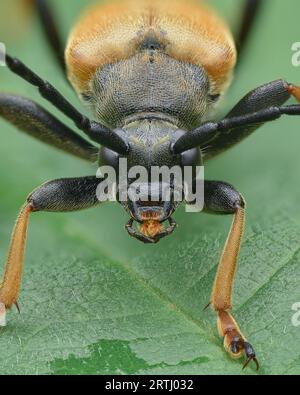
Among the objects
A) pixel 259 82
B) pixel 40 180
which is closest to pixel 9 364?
pixel 40 180

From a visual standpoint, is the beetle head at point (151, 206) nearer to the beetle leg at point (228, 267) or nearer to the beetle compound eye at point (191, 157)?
the beetle compound eye at point (191, 157)

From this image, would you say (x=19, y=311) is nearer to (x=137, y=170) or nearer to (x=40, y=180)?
(x=137, y=170)

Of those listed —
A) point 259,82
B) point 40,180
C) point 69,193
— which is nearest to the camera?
point 69,193

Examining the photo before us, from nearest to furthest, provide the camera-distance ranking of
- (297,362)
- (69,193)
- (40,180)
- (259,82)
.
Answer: (297,362), (69,193), (40,180), (259,82)

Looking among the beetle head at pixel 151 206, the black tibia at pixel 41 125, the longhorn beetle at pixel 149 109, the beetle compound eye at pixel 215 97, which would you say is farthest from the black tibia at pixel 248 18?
the beetle head at pixel 151 206

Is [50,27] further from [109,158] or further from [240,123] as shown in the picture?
[240,123]

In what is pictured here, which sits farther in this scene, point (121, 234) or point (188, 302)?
point (121, 234)
